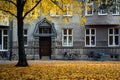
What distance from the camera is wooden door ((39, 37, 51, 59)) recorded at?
4719cm

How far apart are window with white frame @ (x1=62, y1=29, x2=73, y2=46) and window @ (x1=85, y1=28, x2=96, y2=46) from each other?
2.18m

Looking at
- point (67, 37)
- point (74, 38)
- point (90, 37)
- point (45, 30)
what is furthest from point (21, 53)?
point (90, 37)

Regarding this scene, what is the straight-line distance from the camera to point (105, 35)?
46.4 m

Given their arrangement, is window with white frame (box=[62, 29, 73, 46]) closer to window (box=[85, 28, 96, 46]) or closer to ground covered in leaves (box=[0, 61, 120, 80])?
window (box=[85, 28, 96, 46])

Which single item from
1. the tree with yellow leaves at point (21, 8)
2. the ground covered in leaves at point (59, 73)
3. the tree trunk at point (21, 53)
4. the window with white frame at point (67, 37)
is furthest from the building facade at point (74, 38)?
the ground covered in leaves at point (59, 73)

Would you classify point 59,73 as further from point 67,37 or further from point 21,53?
point 67,37

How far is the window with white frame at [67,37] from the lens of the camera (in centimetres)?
4703

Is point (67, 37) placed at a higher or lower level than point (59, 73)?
higher

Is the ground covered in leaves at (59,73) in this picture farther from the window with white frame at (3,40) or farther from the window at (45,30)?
the window with white frame at (3,40)

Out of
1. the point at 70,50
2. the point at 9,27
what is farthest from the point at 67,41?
the point at 9,27

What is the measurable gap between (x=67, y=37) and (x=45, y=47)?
3.31 metres

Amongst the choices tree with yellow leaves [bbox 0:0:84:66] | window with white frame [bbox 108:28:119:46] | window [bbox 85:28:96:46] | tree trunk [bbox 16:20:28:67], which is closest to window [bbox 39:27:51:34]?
window [bbox 85:28:96:46]

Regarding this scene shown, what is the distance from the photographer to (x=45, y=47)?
4725 centimetres

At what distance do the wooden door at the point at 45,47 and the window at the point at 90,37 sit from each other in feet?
17.0
